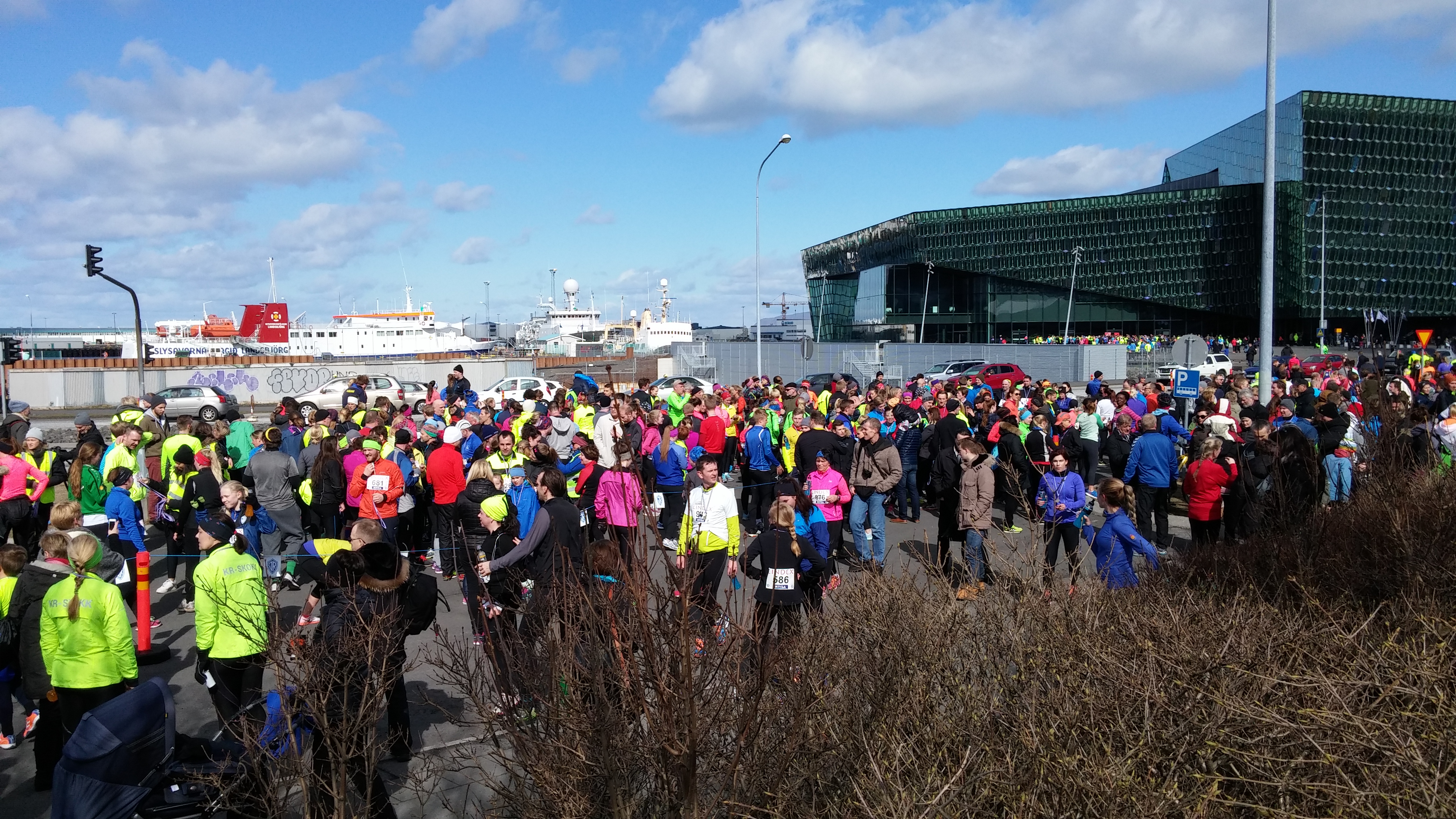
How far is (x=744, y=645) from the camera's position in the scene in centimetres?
391

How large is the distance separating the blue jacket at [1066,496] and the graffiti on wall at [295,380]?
3442cm

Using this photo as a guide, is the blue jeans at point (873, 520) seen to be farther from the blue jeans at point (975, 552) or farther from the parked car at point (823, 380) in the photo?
the parked car at point (823, 380)

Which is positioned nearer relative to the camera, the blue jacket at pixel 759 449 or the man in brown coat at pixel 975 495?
the man in brown coat at pixel 975 495

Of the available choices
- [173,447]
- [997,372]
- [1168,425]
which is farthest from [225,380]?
[1168,425]

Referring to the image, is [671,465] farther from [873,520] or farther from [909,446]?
[909,446]

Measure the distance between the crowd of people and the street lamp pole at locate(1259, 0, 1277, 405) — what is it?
2.61 feet

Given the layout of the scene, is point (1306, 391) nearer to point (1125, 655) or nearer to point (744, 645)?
point (1125, 655)

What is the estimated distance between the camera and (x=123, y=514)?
876cm

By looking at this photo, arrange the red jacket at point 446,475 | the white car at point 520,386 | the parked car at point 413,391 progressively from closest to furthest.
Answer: the red jacket at point 446,475, the white car at point 520,386, the parked car at point 413,391

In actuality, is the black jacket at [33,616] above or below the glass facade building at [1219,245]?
below

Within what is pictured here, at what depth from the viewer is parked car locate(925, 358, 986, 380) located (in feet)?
121

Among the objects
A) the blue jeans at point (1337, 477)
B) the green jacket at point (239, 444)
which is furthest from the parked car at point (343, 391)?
the blue jeans at point (1337, 477)

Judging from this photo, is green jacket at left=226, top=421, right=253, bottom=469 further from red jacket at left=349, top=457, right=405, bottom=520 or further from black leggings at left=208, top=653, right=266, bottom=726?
black leggings at left=208, top=653, right=266, bottom=726

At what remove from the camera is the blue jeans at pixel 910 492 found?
13.3m
